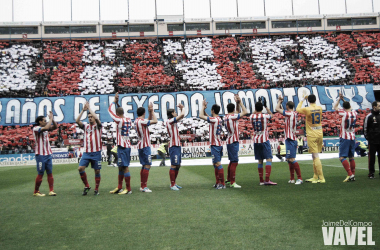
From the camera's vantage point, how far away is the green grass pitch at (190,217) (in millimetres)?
4047

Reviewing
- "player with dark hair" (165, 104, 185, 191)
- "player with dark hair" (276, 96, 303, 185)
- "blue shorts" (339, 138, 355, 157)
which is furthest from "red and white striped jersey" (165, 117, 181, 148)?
"blue shorts" (339, 138, 355, 157)

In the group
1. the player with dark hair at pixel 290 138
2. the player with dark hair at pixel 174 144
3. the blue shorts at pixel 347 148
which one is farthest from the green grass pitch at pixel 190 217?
the blue shorts at pixel 347 148

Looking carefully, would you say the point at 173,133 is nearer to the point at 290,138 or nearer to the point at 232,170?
the point at 232,170

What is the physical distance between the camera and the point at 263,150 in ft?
28.9

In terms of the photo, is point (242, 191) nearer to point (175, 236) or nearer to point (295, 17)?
point (175, 236)

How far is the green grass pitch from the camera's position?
13.3 ft

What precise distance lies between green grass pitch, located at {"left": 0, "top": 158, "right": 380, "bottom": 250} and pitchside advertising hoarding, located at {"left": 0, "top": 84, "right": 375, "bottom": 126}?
2214 cm

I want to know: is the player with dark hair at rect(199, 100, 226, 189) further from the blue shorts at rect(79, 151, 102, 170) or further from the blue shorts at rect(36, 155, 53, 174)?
the blue shorts at rect(36, 155, 53, 174)

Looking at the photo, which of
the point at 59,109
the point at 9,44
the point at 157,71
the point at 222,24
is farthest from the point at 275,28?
the point at 9,44

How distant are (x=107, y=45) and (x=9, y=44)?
11.6 metres

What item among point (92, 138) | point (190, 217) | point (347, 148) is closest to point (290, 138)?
point (347, 148)

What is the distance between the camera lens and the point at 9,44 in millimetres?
40500

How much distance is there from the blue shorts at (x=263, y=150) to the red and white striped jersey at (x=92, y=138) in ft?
13.0

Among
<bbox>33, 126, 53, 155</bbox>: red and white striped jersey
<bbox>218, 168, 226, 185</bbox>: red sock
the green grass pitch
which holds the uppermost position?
<bbox>33, 126, 53, 155</bbox>: red and white striped jersey
